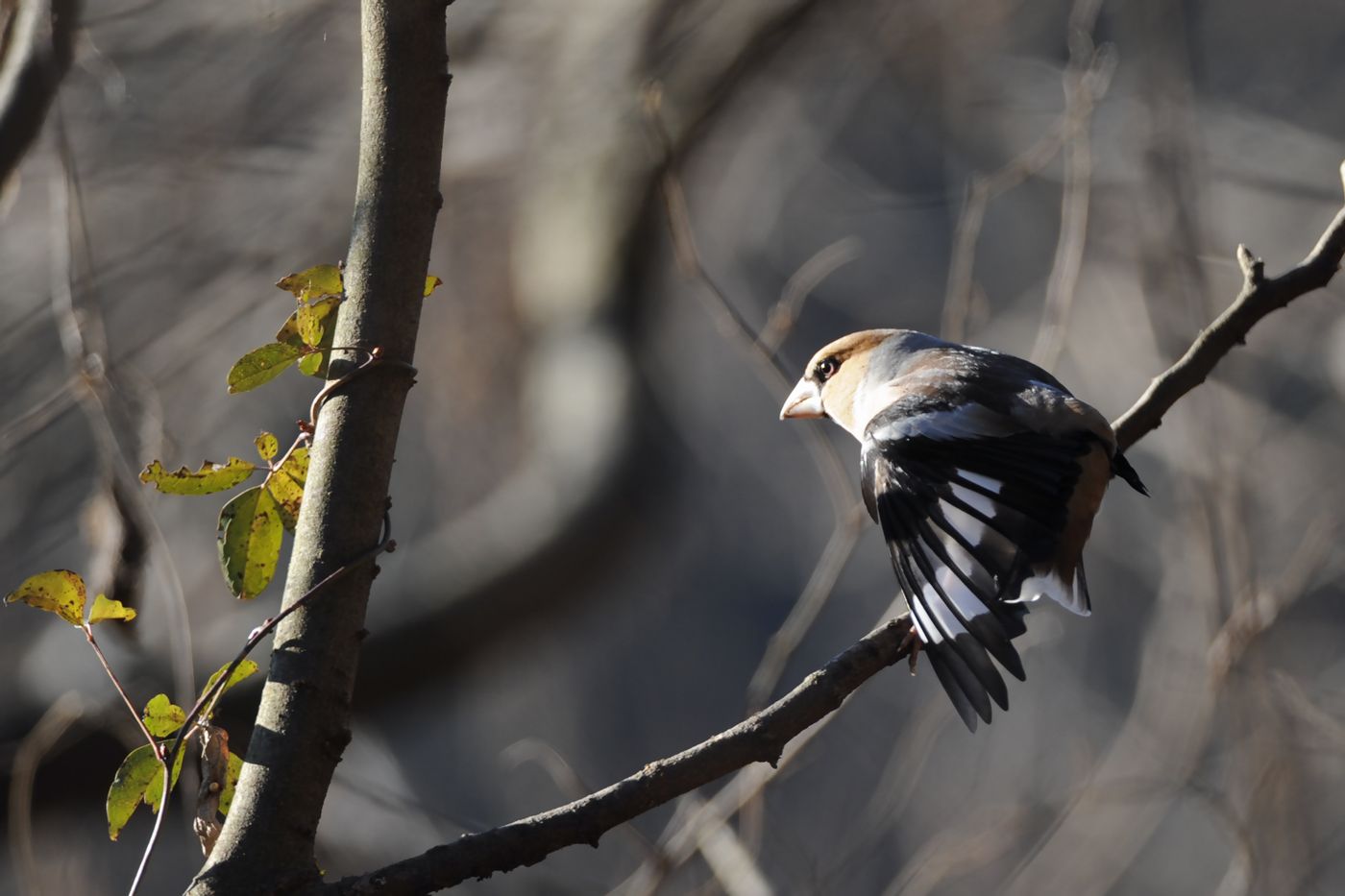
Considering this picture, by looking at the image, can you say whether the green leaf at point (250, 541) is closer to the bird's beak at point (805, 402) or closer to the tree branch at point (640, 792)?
the tree branch at point (640, 792)

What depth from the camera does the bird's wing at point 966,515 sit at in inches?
44.4

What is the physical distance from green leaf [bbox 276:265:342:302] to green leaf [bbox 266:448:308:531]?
4.7 inches

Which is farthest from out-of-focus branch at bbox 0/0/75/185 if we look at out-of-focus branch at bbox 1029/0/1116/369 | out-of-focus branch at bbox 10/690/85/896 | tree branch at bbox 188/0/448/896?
out-of-focus branch at bbox 1029/0/1116/369

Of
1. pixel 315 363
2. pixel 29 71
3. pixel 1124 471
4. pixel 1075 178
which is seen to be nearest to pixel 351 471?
pixel 315 363

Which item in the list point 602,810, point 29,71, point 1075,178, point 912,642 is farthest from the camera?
point 1075,178

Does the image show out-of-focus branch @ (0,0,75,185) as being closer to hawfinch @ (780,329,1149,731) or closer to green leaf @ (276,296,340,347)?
green leaf @ (276,296,340,347)

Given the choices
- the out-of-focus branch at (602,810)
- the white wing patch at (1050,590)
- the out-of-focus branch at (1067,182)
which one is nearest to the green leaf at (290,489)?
the out-of-focus branch at (602,810)

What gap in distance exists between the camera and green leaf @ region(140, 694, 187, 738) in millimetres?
904

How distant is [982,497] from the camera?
1.31m

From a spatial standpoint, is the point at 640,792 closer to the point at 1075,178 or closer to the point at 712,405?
the point at 1075,178

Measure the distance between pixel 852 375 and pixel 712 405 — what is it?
268cm

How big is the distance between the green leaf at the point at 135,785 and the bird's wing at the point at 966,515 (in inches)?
24.2

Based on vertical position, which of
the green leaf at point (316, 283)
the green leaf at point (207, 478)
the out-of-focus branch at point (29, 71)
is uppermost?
the out-of-focus branch at point (29, 71)

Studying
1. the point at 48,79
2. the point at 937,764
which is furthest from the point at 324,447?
the point at 937,764
